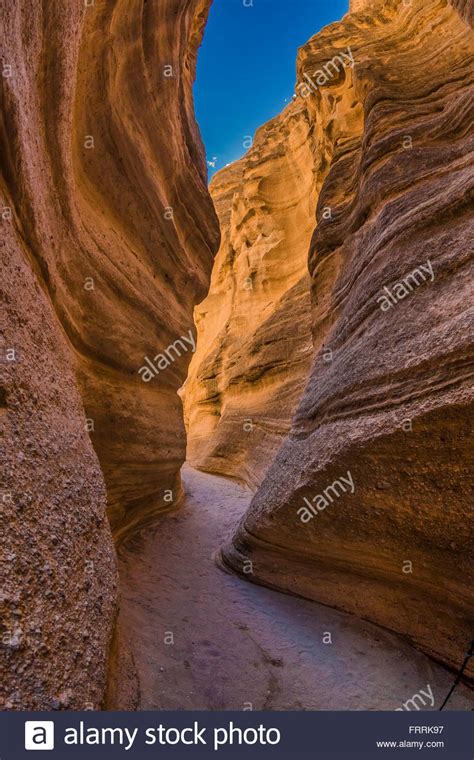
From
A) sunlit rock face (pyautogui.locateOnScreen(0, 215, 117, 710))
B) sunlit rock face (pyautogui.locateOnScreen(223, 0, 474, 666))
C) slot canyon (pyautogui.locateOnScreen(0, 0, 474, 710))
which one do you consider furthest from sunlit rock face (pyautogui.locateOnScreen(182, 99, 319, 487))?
sunlit rock face (pyautogui.locateOnScreen(0, 215, 117, 710))

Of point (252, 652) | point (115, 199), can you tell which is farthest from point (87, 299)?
point (252, 652)

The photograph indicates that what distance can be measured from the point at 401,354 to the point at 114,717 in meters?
3.70

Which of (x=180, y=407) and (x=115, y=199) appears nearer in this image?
(x=115, y=199)

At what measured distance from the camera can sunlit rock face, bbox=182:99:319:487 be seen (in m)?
12.8

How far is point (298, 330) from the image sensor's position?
44.1ft

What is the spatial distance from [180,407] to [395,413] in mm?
5960

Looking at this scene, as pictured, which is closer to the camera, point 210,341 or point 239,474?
point 239,474

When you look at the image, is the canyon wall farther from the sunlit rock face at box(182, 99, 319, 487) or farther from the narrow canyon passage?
the sunlit rock face at box(182, 99, 319, 487)

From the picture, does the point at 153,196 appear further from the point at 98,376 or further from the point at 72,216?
the point at 98,376

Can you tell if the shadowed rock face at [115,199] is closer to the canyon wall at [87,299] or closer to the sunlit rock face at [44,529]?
the canyon wall at [87,299]

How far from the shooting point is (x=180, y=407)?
358 inches

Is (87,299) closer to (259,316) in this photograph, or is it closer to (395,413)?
(395,413)

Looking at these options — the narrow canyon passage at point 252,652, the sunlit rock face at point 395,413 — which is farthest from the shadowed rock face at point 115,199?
the sunlit rock face at point 395,413

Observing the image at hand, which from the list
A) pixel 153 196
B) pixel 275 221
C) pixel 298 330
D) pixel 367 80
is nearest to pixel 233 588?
pixel 153 196
